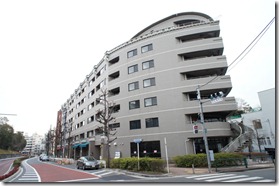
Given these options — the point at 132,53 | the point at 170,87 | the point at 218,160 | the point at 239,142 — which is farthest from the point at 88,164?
the point at 132,53

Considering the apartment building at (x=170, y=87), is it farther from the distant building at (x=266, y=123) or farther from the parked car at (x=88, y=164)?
the distant building at (x=266, y=123)

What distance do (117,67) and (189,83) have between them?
1286 centimetres

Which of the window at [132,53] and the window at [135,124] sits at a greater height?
the window at [132,53]

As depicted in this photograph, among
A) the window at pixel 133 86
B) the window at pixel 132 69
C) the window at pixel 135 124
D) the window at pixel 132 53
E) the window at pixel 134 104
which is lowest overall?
the window at pixel 135 124

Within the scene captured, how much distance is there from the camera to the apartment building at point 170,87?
992 inches

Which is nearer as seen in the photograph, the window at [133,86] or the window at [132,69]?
the window at [133,86]

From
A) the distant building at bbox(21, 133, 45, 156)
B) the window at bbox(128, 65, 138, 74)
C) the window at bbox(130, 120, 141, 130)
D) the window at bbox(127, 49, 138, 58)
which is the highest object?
the window at bbox(127, 49, 138, 58)

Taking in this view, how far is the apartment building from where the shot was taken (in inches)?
992

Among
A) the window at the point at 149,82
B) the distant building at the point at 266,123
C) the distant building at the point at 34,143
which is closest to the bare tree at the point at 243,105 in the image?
the distant building at the point at 266,123

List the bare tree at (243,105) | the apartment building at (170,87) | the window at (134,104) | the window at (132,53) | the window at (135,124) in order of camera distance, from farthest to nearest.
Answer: the bare tree at (243,105), the window at (132,53), the window at (134,104), the window at (135,124), the apartment building at (170,87)

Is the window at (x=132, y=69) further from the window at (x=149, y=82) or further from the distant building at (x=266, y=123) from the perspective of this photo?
the distant building at (x=266, y=123)

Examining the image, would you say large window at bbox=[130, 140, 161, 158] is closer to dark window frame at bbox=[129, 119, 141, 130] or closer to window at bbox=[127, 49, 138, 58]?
dark window frame at bbox=[129, 119, 141, 130]

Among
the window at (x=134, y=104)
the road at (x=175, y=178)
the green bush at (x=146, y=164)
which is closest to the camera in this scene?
the road at (x=175, y=178)

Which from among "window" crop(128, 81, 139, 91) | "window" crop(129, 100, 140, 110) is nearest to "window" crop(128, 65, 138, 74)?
"window" crop(128, 81, 139, 91)
